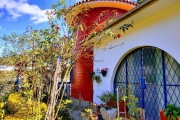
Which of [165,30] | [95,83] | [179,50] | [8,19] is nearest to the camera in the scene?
[179,50]

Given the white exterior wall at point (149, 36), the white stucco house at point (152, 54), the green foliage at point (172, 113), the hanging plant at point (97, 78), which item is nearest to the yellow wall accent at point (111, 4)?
the white exterior wall at point (149, 36)

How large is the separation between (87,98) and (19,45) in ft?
20.5

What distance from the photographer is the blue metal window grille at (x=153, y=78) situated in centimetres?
565

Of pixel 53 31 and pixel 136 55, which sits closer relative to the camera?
pixel 53 31

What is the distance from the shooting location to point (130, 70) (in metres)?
7.84

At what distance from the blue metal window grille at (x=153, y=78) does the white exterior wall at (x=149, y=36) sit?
0.41 metres

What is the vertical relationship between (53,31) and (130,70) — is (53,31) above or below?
above

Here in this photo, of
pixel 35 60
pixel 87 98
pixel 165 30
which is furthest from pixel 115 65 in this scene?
pixel 35 60

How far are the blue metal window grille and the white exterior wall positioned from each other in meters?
0.41

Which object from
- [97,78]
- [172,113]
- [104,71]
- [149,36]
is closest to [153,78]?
[149,36]

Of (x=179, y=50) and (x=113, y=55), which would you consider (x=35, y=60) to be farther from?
(x=113, y=55)

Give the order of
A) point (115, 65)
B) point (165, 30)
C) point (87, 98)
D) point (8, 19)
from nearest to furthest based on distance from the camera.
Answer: point (165, 30)
point (115, 65)
point (87, 98)
point (8, 19)

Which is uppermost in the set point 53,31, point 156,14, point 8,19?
point 8,19

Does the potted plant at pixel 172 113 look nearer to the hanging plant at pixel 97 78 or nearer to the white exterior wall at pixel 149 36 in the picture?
the white exterior wall at pixel 149 36
